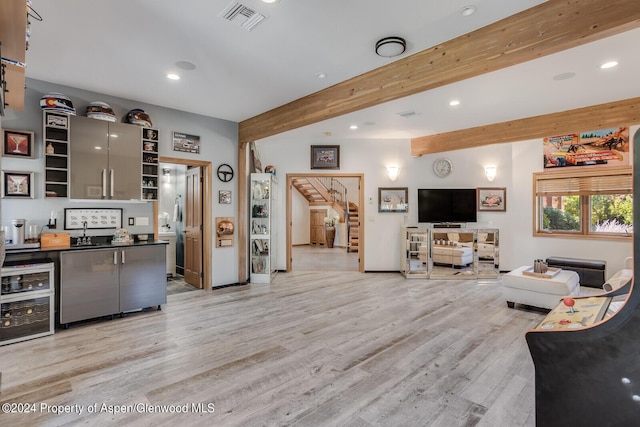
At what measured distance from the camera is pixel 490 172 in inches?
266

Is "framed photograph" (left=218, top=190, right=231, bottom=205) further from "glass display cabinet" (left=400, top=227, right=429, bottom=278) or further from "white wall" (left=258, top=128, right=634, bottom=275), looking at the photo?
"glass display cabinet" (left=400, top=227, right=429, bottom=278)

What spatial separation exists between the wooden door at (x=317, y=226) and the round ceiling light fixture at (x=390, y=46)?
9.17m

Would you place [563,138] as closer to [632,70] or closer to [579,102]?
[579,102]

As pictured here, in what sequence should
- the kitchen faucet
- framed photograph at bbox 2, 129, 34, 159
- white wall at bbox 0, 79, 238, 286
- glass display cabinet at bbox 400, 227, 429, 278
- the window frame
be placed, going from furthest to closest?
glass display cabinet at bbox 400, 227, 429, 278 < the window frame < the kitchen faucet < white wall at bbox 0, 79, 238, 286 < framed photograph at bbox 2, 129, 34, 159

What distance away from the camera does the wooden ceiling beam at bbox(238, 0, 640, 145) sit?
2.16 meters

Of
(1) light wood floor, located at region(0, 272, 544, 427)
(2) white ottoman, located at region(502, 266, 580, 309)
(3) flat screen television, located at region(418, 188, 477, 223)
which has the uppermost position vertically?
(3) flat screen television, located at region(418, 188, 477, 223)

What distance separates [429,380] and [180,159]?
14.8 ft

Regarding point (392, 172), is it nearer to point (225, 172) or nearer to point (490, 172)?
point (490, 172)

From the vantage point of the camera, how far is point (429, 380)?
8.31ft

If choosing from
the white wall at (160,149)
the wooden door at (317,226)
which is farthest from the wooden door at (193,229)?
the wooden door at (317,226)

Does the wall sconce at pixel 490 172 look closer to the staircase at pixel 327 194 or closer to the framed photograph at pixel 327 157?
the framed photograph at pixel 327 157

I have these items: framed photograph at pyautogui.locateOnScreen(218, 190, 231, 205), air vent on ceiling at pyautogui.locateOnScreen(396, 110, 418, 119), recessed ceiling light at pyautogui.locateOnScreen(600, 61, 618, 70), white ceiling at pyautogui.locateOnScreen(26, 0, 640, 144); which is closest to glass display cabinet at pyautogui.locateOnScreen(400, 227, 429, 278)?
air vent on ceiling at pyautogui.locateOnScreen(396, 110, 418, 119)

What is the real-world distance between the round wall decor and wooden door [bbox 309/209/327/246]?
6.78m

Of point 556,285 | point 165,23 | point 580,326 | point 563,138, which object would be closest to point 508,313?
point 556,285
